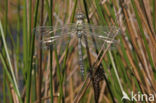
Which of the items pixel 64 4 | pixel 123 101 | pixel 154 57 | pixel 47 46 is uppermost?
pixel 64 4

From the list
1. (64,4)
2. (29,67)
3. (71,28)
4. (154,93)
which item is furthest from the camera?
(64,4)

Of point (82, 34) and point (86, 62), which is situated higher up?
point (82, 34)

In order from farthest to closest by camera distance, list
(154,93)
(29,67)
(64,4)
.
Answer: (64,4), (154,93), (29,67)

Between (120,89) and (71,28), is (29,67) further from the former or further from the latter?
(120,89)

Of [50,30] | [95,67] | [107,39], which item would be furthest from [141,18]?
[50,30]

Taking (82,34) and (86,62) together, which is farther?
(86,62)

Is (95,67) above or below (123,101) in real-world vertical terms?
above

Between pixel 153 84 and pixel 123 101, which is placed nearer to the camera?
pixel 123 101
